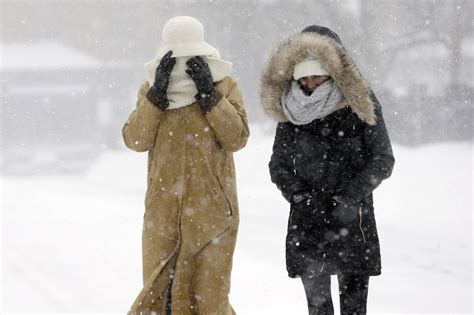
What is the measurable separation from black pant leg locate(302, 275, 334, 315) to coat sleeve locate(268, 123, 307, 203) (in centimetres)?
42

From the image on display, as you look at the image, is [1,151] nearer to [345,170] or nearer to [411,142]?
[411,142]

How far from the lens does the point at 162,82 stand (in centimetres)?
335

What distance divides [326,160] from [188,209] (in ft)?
2.35

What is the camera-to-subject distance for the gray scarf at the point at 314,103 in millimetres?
3461

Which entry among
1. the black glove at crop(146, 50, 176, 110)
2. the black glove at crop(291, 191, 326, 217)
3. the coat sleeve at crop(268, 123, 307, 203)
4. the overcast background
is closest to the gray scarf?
the coat sleeve at crop(268, 123, 307, 203)

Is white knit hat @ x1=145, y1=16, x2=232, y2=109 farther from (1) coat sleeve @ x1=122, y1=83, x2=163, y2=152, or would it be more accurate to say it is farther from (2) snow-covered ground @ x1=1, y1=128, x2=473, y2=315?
(2) snow-covered ground @ x1=1, y1=128, x2=473, y2=315

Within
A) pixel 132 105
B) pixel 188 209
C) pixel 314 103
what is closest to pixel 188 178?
pixel 188 209

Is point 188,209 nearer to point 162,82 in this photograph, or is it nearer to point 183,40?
point 162,82

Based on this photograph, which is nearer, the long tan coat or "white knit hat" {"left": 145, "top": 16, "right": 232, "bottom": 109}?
"white knit hat" {"left": 145, "top": 16, "right": 232, "bottom": 109}

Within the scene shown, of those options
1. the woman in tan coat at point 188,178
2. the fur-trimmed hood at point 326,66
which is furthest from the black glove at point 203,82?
the fur-trimmed hood at point 326,66

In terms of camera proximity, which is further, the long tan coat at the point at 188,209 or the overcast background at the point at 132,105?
the overcast background at the point at 132,105

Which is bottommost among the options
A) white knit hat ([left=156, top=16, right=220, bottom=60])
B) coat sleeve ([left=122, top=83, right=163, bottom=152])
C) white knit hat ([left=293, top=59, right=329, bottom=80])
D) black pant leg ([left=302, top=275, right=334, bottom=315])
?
black pant leg ([left=302, top=275, right=334, bottom=315])

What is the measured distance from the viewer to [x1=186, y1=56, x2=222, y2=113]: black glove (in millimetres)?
→ 3369

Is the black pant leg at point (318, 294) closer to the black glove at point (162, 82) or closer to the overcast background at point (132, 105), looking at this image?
the black glove at point (162, 82)
